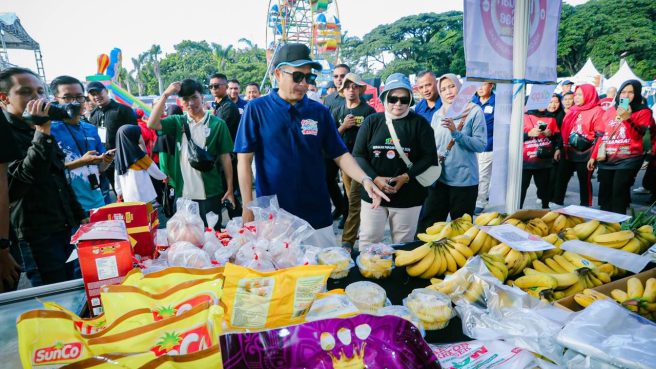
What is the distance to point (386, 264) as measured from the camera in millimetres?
1607

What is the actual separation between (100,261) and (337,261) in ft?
3.05

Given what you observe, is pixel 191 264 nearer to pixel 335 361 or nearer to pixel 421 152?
pixel 335 361

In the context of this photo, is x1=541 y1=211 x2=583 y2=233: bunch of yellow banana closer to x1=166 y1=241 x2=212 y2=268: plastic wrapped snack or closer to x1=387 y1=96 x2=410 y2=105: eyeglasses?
x1=387 y1=96 x2=410 y2=105: eyeglasses

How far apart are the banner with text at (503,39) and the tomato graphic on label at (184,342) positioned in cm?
219

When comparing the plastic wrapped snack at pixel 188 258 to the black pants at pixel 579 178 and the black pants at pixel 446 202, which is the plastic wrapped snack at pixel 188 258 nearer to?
the black pants at pixel 446 202

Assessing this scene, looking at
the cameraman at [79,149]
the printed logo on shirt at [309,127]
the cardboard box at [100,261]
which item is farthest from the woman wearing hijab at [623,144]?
the cameraman at [79,149]

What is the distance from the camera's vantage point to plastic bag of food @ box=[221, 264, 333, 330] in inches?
39.8

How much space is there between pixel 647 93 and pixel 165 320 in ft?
56.8

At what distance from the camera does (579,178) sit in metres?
5.50

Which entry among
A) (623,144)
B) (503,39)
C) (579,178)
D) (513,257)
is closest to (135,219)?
(513,257)

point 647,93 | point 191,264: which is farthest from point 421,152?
point 647,93

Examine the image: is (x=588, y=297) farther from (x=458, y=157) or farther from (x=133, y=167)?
(x=133, y=167)

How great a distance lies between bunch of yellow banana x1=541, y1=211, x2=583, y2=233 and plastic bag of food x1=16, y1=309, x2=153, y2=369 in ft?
7.53

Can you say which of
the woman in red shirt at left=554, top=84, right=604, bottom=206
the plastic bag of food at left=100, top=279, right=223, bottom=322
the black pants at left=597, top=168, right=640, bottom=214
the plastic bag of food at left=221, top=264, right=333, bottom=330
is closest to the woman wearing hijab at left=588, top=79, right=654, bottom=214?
the black pants at left=597, top=168, right=640, bottom=214
